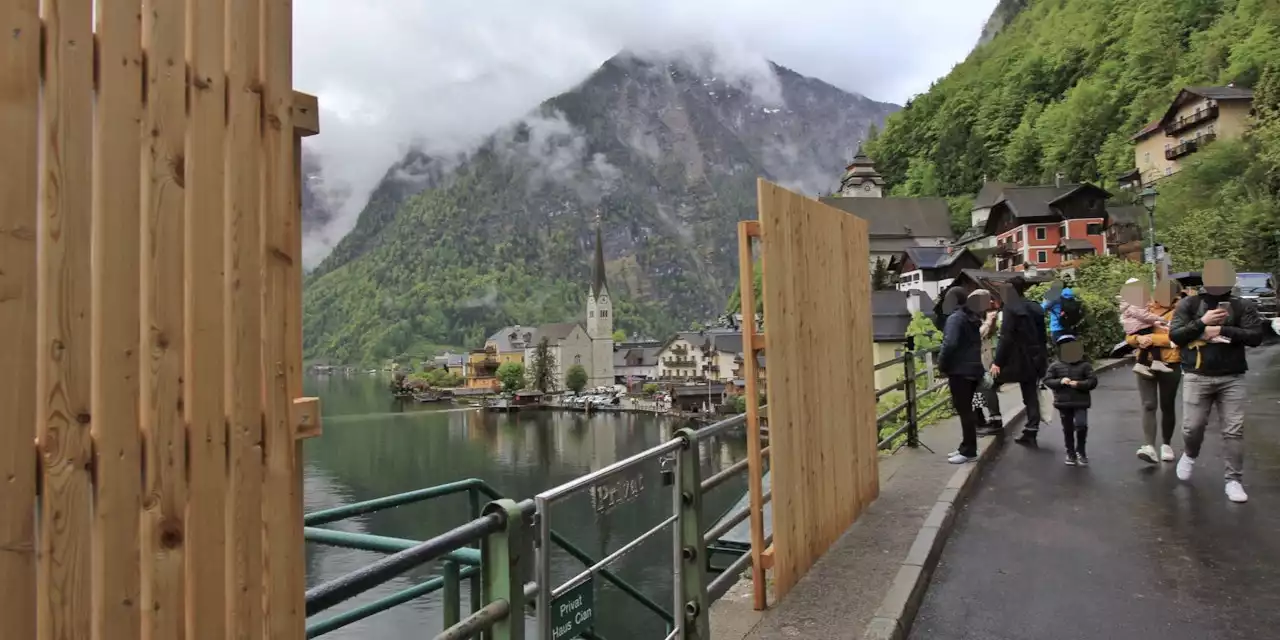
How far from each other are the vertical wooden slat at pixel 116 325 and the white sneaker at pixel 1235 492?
7.35m

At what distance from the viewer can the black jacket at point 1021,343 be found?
29.0 feet

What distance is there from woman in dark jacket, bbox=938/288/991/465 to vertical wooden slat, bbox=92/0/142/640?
7605 millimetres

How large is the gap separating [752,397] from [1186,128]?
214ft

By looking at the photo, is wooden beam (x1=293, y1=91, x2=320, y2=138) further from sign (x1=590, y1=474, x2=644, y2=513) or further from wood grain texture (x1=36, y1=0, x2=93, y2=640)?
sign (x1=590, y1=474, x2=644, y2=513)

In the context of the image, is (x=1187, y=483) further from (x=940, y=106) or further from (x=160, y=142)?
(x=940, y=106)

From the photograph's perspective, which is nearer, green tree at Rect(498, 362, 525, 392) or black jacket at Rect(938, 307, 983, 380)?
black jacket at Rect(938, 307, 983, 380)

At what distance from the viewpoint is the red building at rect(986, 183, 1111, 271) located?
56.8 m

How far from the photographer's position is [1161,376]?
7.57 m

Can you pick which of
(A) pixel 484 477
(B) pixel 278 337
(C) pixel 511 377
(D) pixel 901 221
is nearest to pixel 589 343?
(C) pixel 511 377

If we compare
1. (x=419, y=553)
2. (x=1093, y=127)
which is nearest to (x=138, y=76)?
(x=419, y=553)

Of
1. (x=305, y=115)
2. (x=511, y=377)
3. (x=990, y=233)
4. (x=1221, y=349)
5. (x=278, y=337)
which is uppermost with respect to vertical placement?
(x=990, y=233)

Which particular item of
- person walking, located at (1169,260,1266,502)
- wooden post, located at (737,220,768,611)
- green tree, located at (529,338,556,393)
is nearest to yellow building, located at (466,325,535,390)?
green tree, located at (529,338,556,393)

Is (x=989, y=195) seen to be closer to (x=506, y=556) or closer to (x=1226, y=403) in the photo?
(x=1226, y=403)

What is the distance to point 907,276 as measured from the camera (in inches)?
2613
